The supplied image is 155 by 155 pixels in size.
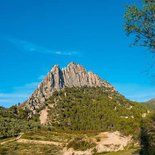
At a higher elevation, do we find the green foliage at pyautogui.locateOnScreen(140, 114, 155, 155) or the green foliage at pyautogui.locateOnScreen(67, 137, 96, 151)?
the green foliage at pyautogui.locateOnScreen(67, 137, 96, 151)

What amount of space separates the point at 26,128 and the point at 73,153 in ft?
359

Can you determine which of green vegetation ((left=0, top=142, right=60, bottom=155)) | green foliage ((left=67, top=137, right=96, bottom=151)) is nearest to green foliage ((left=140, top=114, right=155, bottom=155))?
green foliage ((left=67, top=137, right=96, bottom=151))

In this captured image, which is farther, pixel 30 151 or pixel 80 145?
pixel 30 151

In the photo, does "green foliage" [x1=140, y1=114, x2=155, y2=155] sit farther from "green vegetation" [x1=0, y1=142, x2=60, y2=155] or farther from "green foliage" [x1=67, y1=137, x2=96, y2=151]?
"green vegetation" [x1=0, y1=142, x2=60, y2=155]

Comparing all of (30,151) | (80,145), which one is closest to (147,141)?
(80,145)

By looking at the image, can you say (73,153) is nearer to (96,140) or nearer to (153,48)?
(96,140)

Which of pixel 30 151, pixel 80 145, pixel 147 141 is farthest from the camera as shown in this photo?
pixel 30 151

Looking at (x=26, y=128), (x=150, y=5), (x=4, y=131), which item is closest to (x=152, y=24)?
(x=150, y=5)

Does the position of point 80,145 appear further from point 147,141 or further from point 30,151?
point 147,141

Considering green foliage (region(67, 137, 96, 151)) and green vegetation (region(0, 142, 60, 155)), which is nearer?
green foliage (region(67, 137, 96, 151))

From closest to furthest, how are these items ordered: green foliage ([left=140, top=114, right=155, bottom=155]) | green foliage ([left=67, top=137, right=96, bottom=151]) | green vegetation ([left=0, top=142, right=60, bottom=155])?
green foliage ([left=140, top=114, right=155, bottom=155]), green foliage ([left=67, top=137, right=96, bottom=151]), green vegetation ([left=0, top=142, right=60, bottom=155])

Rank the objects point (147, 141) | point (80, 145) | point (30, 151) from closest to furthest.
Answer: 1. point (147, 141)
2. point (80, 145)
3. point (30, 151)

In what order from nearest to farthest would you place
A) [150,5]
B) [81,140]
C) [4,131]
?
[150,5] → [81,140] → [4,131]

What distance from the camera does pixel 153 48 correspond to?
2638 cm
